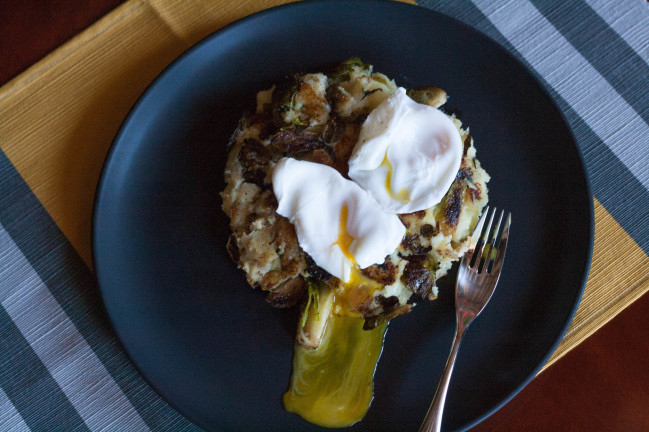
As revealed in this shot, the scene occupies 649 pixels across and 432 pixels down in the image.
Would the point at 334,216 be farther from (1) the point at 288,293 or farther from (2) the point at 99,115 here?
(2) the point at 99,115

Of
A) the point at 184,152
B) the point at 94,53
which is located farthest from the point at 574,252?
the point at 94,53

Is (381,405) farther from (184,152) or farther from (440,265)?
(184,152)

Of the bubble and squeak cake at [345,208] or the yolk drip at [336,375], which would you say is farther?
the yolk drip at [336,375]

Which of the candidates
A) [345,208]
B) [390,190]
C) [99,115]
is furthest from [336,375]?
[99,115]

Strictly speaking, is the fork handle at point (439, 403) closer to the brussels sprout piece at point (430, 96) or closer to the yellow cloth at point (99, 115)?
the yellow cloth at point (99, 115)

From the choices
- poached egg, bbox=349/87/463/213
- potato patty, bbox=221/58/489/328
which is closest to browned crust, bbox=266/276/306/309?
potato patty, bbox=221/58/489/328

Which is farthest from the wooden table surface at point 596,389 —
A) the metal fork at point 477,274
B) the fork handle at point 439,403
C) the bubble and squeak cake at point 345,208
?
the bubble and squeak cake at point 345,208
